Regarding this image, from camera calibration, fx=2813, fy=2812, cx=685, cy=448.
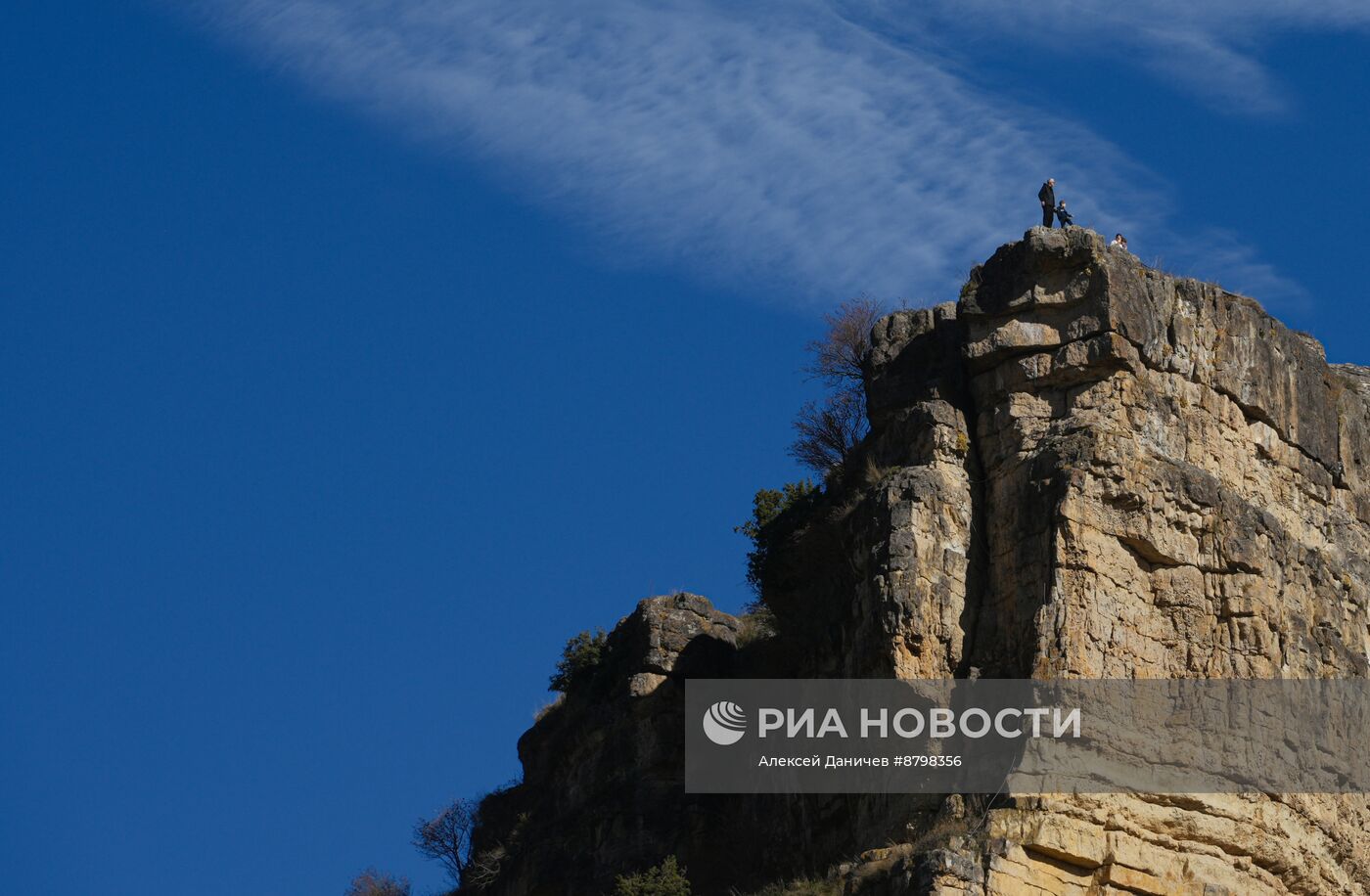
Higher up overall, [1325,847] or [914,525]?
[914,525]

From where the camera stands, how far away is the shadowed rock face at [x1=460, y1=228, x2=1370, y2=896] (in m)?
51.4

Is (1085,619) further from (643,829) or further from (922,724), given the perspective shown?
(643,829)

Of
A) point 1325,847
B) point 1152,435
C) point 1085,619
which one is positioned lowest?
point 1325,847

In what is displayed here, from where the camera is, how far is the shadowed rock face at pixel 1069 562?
5138cm

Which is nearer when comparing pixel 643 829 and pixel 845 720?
pixel 845 720

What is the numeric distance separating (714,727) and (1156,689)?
12.5 m

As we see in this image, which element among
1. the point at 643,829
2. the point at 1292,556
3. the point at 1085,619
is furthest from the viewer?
the point at 643,829

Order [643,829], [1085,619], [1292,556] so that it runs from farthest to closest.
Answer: [643,829]
[1292,556]
[1085,619]

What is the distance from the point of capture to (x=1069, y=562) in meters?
53.0

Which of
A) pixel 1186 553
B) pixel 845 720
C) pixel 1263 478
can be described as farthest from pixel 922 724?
pixel 1263 478

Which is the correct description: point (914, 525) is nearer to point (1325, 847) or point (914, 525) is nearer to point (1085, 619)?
point (1085, 619)

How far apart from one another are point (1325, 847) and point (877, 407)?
13.3 metres

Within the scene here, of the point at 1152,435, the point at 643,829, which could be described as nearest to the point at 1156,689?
the point at 1152,435

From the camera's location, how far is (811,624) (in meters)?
59.7
